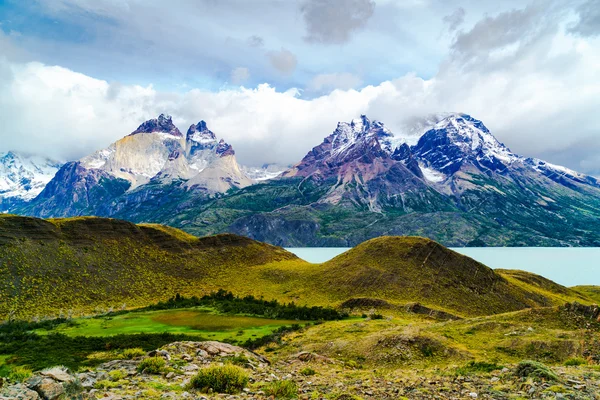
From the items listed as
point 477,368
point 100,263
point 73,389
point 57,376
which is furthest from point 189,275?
point 73,389

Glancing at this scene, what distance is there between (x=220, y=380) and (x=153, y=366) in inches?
179

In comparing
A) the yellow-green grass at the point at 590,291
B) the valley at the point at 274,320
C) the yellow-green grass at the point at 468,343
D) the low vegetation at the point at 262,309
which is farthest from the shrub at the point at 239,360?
the yellow-green grass at the point at 590,291

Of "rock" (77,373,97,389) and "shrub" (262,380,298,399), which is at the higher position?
"shrub" (262,380,298,399)

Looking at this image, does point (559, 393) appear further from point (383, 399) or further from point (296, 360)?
point (296, 360)

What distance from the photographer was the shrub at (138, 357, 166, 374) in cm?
1817

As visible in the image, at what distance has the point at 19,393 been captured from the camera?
12.3 m

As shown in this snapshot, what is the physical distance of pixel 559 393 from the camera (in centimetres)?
1401

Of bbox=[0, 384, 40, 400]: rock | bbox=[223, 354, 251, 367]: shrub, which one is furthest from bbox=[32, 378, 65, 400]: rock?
bbox=[223, 354, 251, 367]: shrub

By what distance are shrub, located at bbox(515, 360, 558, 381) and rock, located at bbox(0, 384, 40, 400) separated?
19.0 meters

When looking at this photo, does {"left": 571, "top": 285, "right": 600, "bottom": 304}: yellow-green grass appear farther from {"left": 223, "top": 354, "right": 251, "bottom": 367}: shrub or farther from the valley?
{"left": 223, "top": 354, "right": 251, "bottom": 367}: shrub

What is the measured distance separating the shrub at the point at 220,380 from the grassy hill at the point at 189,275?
194 ft

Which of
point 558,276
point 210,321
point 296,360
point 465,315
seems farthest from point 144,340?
point 558,276

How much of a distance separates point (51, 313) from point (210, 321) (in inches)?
1184

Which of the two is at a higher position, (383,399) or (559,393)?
(559,393)
